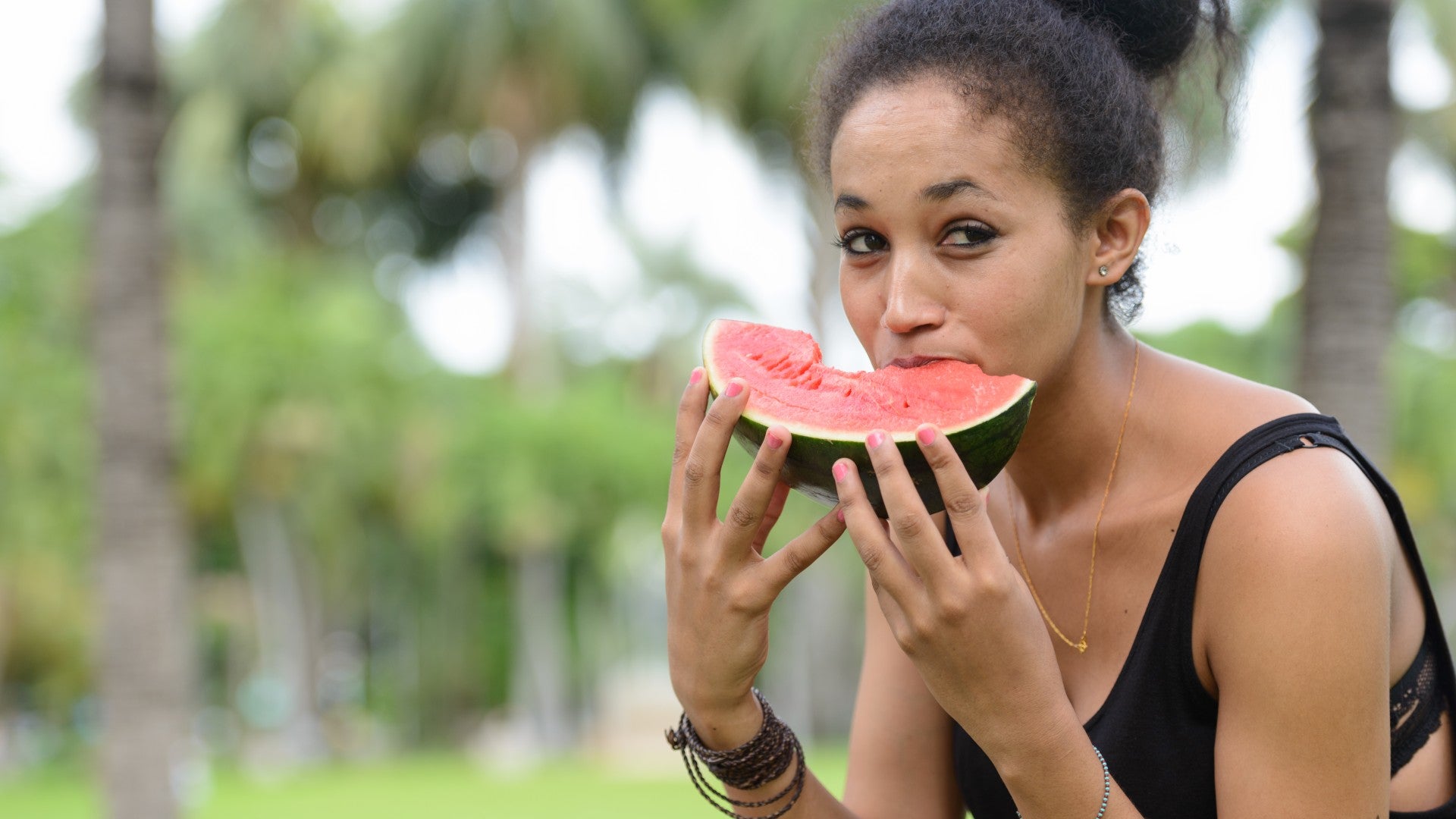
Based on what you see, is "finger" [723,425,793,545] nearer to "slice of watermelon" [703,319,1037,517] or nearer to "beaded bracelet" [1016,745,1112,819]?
"slice of watermelon" [703,319,1037,517]

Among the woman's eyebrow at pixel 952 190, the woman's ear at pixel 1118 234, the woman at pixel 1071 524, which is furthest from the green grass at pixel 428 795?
the woman's eyebrow at pixel 952 190

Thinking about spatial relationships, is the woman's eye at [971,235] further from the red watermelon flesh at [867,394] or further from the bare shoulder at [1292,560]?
the bare shoulder at [1292,560]

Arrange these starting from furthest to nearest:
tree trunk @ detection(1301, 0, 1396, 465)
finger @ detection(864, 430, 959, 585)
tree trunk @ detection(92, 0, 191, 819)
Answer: tree trunk @ detection(92, 0, 191, 819), tree trunk @ detection(1301, 0, 1396, 465), finger @ detection(864, 430, 959, 585)

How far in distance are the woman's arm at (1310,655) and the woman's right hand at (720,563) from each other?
0.58 m

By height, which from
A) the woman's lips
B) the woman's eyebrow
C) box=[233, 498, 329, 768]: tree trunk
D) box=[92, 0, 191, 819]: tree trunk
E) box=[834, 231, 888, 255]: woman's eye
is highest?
the woman's eyebrow

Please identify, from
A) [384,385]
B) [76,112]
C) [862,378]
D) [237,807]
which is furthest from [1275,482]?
[76,112]

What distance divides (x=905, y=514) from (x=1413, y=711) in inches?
37.1

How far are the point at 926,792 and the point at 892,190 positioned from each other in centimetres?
112

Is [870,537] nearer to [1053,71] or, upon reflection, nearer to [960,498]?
[960,498]

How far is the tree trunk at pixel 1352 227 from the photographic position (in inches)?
200

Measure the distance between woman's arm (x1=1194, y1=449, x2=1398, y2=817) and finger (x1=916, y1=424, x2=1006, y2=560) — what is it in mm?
382

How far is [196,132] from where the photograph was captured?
31.9m

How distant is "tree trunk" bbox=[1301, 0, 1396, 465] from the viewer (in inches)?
200

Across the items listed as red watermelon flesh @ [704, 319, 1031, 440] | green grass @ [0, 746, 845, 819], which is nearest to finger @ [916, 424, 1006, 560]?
red watermelon flesh @ [704, 319, 1031, 440]
